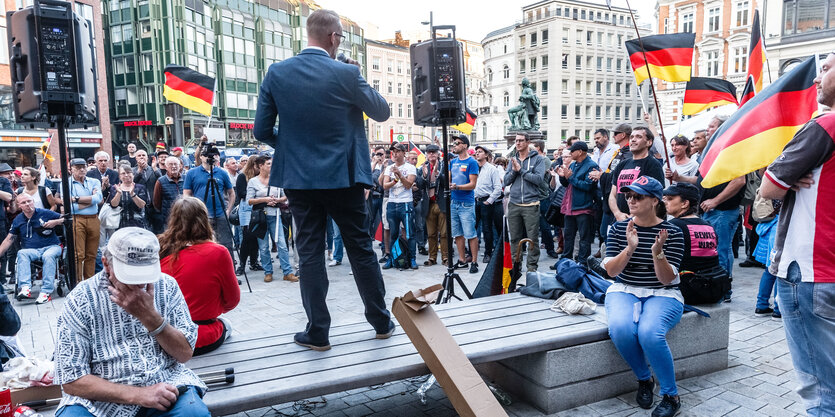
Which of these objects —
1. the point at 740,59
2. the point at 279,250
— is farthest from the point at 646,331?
the point at 740,59

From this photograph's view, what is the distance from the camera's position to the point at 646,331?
145 inches

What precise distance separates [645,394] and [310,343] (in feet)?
7.62

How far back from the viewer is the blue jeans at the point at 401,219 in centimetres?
899

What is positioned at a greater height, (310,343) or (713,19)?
(713,19)

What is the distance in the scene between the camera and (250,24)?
50.1 m

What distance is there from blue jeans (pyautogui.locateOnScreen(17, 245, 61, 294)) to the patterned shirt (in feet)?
19.4

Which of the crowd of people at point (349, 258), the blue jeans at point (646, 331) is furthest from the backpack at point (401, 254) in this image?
the blue jeans at point (646, 331)

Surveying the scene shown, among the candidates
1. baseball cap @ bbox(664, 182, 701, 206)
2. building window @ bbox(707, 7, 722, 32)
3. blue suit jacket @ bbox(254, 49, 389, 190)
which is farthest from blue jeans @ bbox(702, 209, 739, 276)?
→ building window @ bbox(707, 7, 722, 32)

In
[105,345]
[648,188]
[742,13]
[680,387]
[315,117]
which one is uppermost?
[742,13]

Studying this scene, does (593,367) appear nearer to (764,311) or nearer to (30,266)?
(764,311)

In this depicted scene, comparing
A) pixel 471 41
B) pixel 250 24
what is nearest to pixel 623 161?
pixel 250 24

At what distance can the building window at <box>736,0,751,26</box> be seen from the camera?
42.5 metres

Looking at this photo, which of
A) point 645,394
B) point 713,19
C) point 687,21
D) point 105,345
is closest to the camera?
point 105,345

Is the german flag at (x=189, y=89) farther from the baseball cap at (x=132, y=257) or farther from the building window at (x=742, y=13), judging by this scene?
the building window at (x=742, y=13)
